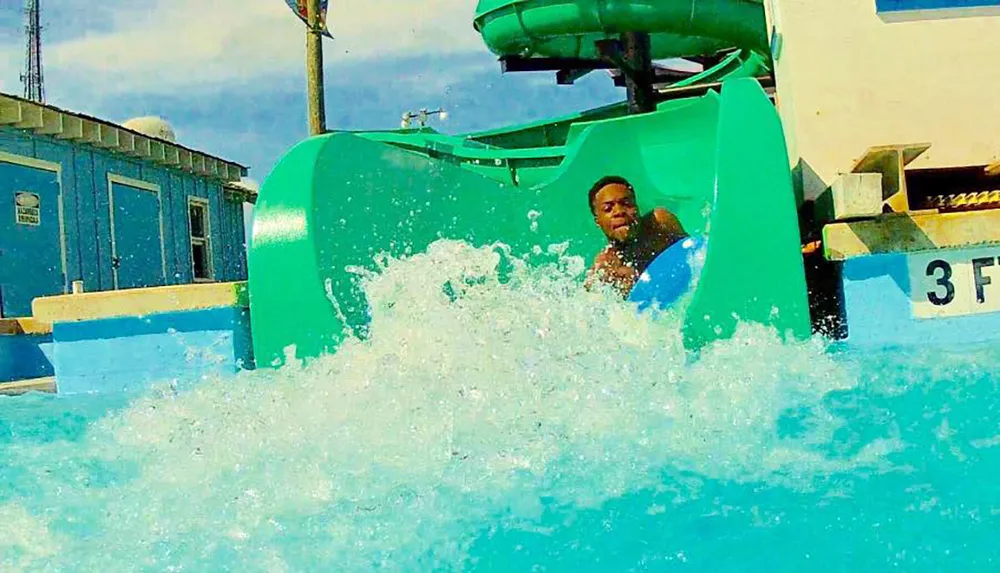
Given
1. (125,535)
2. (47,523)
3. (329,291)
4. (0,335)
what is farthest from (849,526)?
(0,335)

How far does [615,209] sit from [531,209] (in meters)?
0.46

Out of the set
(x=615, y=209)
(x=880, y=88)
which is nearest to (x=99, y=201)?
(x=615, y=209)

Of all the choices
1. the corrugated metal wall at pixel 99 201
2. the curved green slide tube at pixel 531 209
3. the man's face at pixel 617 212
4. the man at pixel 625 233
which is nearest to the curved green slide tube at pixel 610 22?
the curved green slide tube at pixel 531 209

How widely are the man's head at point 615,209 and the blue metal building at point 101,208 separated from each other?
8.41 metres

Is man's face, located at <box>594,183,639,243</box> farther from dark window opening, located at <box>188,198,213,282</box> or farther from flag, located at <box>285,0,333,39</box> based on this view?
dark window opening, located at <box>188,198,213,282</box>

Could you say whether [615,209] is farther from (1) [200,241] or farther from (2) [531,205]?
(1) [200,241]

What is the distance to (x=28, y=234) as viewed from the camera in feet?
38.5

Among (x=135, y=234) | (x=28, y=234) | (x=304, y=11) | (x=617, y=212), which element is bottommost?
(x=617, y=212)

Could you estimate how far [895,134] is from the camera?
4.87 m

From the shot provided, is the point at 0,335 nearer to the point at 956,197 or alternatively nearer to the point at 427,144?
the point at 427,144

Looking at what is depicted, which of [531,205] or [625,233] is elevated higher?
[531,205]

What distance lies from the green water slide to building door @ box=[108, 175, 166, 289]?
8.06 meters

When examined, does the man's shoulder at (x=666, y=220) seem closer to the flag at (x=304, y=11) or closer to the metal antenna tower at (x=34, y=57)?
the flag at (x=304, y=11)

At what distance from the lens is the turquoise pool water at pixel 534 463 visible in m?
1.87
